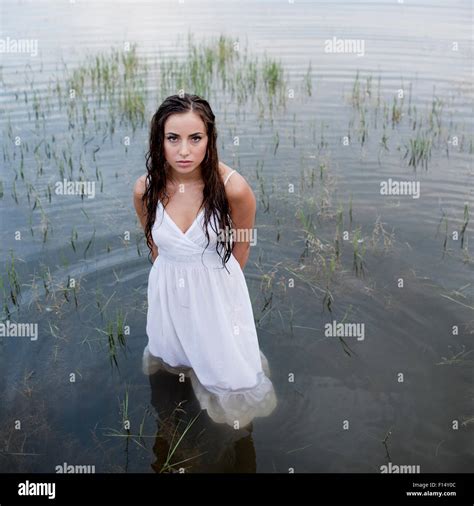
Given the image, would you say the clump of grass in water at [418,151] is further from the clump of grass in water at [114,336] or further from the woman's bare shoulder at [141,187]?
the woman's bare shoulder at [141,187]

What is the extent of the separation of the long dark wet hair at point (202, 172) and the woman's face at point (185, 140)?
38mm

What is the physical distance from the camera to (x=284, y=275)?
5266 millimetres

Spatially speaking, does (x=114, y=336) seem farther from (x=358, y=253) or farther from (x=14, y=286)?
(x=358, y=253)

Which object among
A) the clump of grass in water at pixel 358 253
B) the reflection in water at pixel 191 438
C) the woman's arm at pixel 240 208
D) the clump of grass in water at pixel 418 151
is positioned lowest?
the reflection in water at pixel 191 438

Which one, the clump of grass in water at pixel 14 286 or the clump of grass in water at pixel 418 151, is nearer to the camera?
the clump of grass in water at pixel 14 286

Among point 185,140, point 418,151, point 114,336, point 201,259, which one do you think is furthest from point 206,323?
point 418,151

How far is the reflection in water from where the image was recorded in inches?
140

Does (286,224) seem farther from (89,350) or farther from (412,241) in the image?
(89,350)

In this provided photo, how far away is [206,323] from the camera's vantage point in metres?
3.49

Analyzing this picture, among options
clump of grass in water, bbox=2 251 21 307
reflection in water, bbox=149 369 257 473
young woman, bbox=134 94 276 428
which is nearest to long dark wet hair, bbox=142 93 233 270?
young woman, bbox=134 94 276 428

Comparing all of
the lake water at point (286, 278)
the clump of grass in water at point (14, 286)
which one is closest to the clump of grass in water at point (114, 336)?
the lake water at point (286, 278)

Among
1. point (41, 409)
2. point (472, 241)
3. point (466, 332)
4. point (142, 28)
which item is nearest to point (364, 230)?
point (472, 241)

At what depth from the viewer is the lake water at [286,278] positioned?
12.2ft

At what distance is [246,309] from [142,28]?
12484 mm
